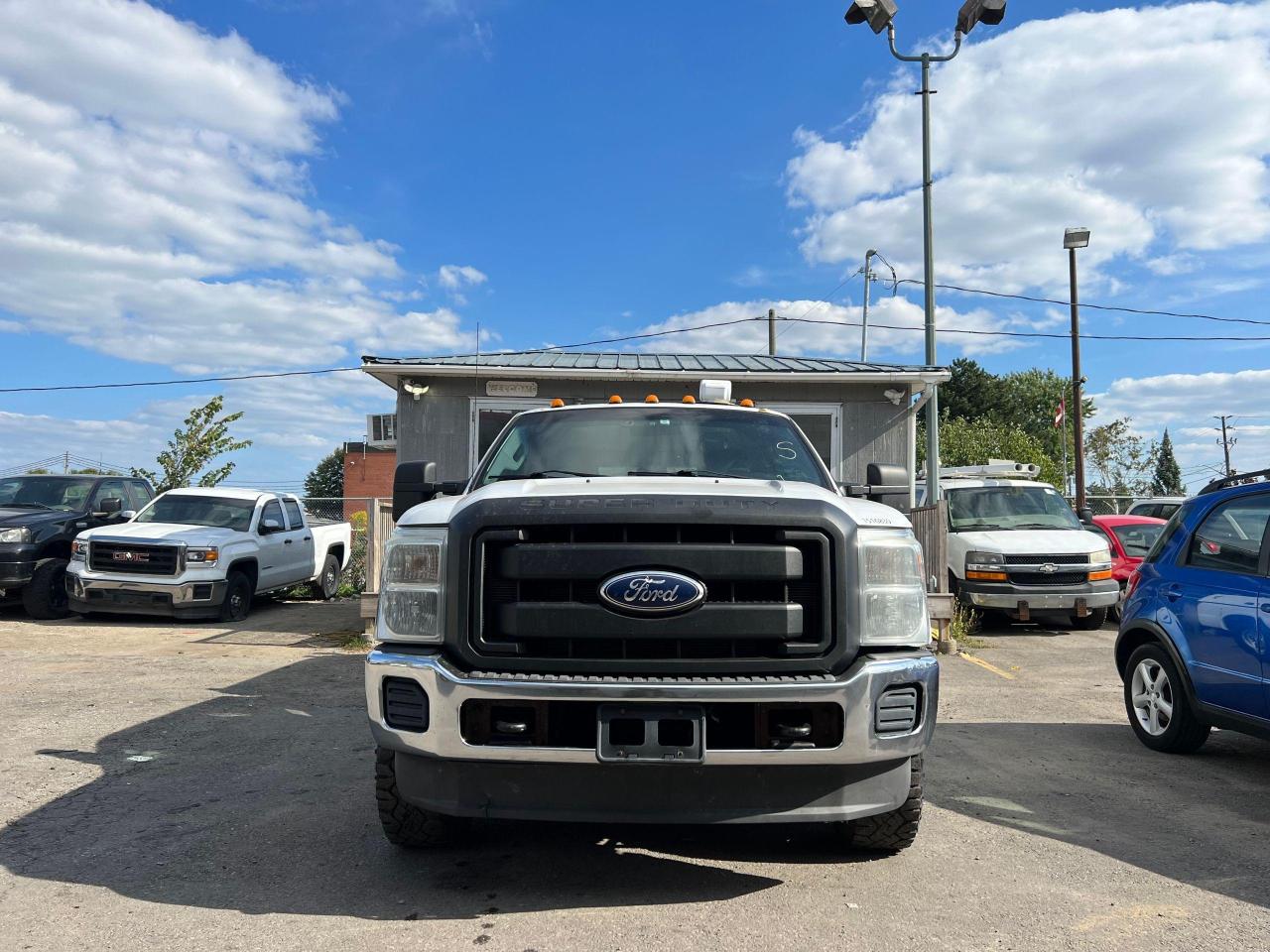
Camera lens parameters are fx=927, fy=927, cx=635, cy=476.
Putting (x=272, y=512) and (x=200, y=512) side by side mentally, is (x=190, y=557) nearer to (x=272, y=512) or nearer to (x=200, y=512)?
(x=200, y=512)

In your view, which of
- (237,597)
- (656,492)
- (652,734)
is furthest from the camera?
(237,597)

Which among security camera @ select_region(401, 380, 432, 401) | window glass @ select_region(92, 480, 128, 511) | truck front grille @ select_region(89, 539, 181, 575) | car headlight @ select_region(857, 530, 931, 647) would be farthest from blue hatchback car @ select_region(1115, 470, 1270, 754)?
window glass @ select_region(92, 480, 128, 511)

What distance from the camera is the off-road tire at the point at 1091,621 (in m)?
11.9

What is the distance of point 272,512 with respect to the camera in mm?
13133

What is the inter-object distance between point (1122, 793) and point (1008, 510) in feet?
26.4

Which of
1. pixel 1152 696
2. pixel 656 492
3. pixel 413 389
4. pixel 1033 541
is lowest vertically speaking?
pixel 1152 696

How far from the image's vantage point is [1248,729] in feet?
16.0

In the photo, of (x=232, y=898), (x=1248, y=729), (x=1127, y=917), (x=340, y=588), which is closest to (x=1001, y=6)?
(x=1248, y=729)

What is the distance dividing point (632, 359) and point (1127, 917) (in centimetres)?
981

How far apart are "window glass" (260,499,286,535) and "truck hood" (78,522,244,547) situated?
84 cm

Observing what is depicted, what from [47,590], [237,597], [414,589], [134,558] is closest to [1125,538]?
[237,597]

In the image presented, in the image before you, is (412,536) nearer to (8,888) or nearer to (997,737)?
(8,888)

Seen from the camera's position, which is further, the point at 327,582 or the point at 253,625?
the point at 327,582

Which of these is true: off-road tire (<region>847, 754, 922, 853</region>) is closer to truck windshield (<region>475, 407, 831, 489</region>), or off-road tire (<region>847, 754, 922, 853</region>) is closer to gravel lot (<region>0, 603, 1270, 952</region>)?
gravel lot (<region>0, 603, 1270, 952</region>)
